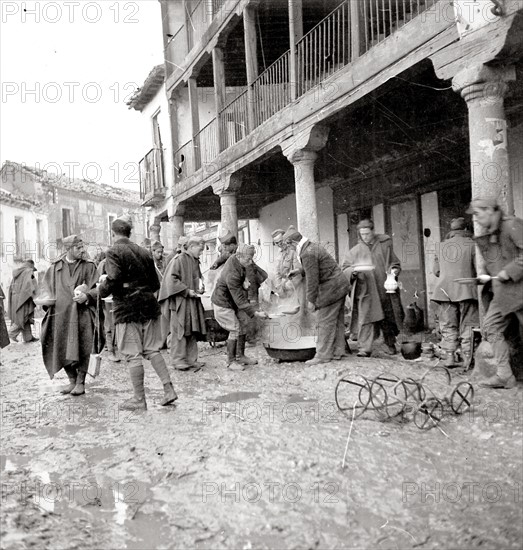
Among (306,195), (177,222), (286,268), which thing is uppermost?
(177,222)

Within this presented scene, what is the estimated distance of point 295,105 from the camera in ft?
31.5

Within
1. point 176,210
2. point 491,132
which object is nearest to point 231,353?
point 491,132

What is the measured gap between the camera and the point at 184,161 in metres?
16.8

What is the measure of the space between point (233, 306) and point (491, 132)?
3.85 meters

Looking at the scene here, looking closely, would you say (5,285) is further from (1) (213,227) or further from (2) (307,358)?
(2) (307,358)

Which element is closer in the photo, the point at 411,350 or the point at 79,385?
the point at 79,385

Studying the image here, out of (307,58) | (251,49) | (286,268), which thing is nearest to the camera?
(286,268)

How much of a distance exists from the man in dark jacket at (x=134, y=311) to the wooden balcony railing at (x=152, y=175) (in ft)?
41.7

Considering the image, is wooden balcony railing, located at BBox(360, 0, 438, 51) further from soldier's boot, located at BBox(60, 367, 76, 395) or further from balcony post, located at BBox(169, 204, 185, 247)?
balcony post, located at BBox(169, 204, 185, 247)

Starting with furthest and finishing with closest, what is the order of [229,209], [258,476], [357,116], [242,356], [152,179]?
[152,179] → [229,209] → [357,116] → [242,356] → [258,476]

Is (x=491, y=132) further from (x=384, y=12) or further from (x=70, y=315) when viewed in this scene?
(x=70, y=315)

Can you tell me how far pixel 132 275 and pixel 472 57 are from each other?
3863 millimetres

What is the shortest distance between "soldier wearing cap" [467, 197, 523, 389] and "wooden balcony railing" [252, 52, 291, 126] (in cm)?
530

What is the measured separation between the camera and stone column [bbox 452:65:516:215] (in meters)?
5.98
